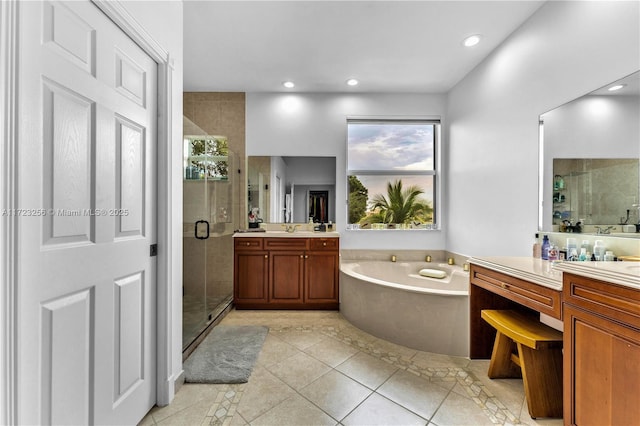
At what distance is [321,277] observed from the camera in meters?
3.07

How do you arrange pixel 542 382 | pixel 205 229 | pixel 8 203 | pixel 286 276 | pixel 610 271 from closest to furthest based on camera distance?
1. pixel 8 203
2. pixel 610 271
3. pixel 542 382
4. pixel 205 229
5. pixel 286 276

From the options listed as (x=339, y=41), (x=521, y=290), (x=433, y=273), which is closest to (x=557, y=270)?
(x=521, y=290)

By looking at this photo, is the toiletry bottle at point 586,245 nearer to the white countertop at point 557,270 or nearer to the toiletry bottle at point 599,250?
the toiletry bottle at point 599,250

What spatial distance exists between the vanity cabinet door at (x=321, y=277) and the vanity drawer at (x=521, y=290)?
4.96 feet

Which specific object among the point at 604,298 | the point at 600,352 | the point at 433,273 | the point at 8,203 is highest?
the point at 8,203

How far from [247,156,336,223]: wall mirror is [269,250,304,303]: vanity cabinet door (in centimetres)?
61

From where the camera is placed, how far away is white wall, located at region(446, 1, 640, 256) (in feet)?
5.18

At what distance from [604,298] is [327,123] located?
3.07m

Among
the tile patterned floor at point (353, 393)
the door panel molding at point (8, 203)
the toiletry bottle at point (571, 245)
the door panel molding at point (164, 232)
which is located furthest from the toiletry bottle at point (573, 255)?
the door panel molding at point (8, 203)

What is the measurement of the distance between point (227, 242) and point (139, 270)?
1.85 metres

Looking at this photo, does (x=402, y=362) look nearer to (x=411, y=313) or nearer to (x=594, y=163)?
(x=411, y=313)

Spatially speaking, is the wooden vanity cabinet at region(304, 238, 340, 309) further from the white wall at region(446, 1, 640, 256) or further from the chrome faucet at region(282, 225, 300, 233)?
the white wall at region(446, 1, 640, 256)

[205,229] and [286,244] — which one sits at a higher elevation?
[205,229]

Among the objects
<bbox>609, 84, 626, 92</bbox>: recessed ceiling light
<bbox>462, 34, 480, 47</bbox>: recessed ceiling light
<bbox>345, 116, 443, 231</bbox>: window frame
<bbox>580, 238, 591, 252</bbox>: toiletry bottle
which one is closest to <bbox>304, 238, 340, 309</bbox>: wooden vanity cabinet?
<bbox>345, 116, 443, 231</bbox>: window frame
